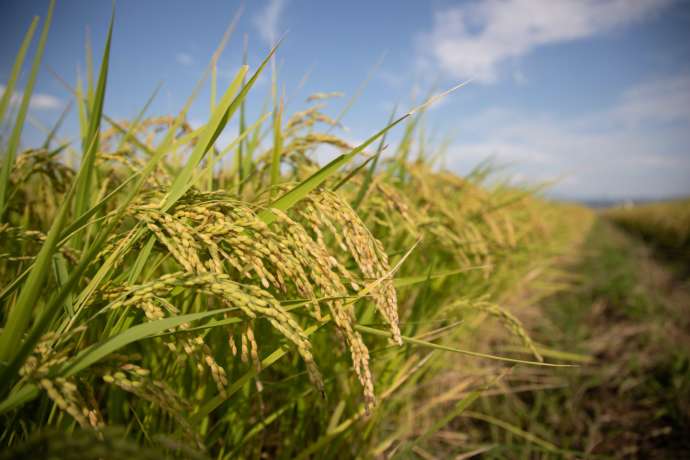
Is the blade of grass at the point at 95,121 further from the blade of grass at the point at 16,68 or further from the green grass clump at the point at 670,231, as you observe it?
the green grass clump at the point at 670,231

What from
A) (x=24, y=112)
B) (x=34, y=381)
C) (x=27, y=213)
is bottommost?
(x=34, y=381)

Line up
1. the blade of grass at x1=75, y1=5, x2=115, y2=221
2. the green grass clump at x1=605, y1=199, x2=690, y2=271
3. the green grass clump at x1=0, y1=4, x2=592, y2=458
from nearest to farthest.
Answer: the green grass clump at x1=0, y1=4, x2=592, y2=458, the blade of grass at x1=75, y1=5, x2=115, y2=221, the green grass clump at x1=605, y1=199, x2=690, y2=271

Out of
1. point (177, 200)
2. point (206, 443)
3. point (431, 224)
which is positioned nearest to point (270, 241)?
point (177, 200)

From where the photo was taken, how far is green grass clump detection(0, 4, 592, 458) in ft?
1.78

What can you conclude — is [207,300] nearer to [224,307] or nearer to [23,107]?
[224,307]

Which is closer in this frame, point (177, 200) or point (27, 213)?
point (177, 200)

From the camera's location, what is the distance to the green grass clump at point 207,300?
542 millimetres

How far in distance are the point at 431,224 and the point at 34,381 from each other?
127 centimetres

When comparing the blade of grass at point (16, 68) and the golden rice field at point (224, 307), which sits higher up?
the blade of grass at point (16, 68)

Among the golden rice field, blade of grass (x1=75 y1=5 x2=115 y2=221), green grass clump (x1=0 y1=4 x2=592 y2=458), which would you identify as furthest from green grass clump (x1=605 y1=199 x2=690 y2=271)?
blade of grass (x1=75 y1=5 x2=115 y2=221)

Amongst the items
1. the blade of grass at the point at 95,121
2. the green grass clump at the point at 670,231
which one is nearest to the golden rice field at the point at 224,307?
the blade of grass at the point at 95,121

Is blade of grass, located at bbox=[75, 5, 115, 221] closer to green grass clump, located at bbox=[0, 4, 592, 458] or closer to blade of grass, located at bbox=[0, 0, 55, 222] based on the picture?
green grass clump, located at bbox=[0, 4, 592, 458]

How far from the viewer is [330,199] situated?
0.73 meters

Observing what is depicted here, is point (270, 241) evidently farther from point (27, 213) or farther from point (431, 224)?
point (27, 213)
